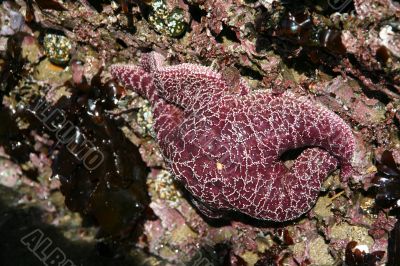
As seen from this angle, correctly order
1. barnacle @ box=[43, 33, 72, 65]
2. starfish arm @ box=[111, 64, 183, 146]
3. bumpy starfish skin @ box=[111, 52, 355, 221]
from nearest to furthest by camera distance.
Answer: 1. bumpy starfish skin @ box=[111, 52, 355, 221]
2. starfish arm @ box=[111, 64, 183, 146]
3. barnacle @ box=[43, 33, 72, 65]

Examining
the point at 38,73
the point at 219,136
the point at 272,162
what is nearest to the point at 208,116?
the point at 219,136

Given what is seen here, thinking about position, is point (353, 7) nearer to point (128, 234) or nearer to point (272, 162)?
point (272, 162)

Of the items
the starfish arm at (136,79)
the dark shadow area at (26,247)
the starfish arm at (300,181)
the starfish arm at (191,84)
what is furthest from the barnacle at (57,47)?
the starfish arm at (300,181)

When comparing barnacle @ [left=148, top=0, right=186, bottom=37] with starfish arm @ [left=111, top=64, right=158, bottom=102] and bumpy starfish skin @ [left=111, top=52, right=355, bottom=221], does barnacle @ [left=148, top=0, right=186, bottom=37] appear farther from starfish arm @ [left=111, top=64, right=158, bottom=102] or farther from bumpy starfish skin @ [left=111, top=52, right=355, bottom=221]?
starfish arm @ [left=111, top=64, right=158, bottom=102]

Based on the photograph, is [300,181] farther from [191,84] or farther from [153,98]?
[153,98]

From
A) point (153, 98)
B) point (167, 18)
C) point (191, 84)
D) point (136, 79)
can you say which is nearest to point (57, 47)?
point (136, 79)

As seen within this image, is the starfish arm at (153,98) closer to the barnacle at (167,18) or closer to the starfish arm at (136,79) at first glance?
the starfish arm at (136,79)

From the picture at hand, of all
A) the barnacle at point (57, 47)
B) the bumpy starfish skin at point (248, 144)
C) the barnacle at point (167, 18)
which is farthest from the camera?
the barnacle at point (57, 47)

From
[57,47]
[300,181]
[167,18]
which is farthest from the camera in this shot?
[57,47]

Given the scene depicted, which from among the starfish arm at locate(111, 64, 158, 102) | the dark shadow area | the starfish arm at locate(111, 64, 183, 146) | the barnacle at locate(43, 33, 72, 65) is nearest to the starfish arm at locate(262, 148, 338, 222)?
the starfish arm at locate(111, 64, 183, 146)
